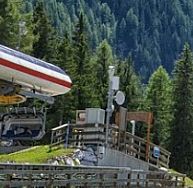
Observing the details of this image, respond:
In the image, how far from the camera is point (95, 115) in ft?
87.5

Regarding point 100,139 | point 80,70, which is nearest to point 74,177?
point 100,139

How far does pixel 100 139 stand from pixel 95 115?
1.00 metres

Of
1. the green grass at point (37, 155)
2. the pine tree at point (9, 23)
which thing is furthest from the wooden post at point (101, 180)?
the pine tree at point (9, 23)

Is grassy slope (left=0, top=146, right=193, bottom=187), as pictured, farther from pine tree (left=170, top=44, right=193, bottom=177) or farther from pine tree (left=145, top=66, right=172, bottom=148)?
pine tree (left=145, top=66, right=172, bottom=148)

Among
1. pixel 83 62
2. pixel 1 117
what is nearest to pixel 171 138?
pixel 83 62

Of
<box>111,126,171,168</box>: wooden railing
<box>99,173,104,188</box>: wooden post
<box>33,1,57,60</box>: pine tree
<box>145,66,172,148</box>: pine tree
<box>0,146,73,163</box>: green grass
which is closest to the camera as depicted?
<box>99,173,104,188</box>: wooden post

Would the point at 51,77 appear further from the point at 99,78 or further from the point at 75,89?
the point at 99,78

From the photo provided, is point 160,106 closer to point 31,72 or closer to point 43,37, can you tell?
point 43,37

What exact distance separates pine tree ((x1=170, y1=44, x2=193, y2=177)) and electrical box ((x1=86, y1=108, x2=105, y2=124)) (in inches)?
1132

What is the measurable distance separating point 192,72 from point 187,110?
12.5 ft

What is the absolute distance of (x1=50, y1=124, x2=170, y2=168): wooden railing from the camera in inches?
1049

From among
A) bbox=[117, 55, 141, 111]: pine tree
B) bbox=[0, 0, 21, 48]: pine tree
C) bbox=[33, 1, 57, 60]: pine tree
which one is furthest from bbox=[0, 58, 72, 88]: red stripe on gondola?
bbox=[117, 55, 141, 111]: pine tree

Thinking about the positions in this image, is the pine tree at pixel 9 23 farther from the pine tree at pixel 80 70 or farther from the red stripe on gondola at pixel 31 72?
the red stripe on gondola at pixel 31 72

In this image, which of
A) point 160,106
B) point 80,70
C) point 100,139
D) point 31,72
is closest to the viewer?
point 31,72
